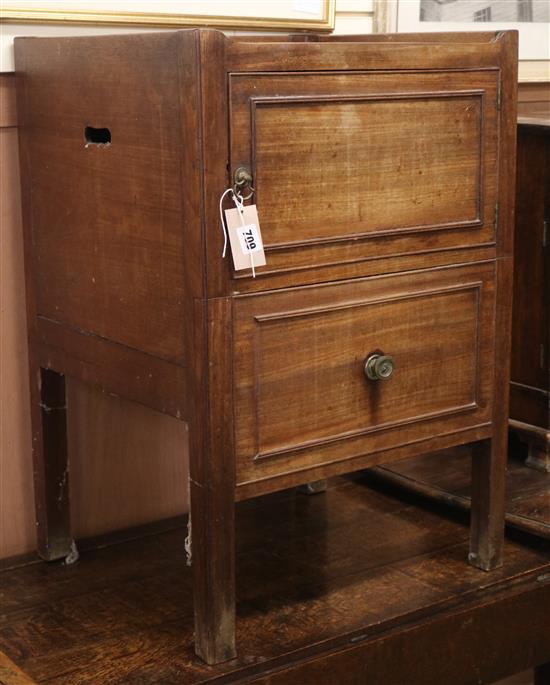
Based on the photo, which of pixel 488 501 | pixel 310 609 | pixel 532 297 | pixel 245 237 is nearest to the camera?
pixel 245 237

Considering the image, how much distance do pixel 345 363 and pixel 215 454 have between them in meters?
0.29

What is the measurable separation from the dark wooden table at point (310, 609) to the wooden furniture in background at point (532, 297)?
1.09ft

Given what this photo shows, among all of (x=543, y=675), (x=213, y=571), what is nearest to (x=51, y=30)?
(x=213, y=571)

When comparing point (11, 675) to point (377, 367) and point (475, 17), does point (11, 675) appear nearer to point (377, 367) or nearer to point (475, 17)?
point (377, 367)

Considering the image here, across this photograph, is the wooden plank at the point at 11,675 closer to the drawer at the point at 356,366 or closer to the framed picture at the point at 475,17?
the drawer at the point at 356,366

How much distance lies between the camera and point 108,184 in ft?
6.40

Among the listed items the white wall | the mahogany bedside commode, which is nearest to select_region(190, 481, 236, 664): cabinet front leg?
the mahogany bedside commode

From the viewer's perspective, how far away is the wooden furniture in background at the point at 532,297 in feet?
8.64

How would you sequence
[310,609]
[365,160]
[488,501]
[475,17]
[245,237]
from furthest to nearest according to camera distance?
[475,17] < [488,501] < [310,609] < [365,160] < [245,237]

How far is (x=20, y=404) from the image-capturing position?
2346mm

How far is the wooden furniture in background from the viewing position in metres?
2.63

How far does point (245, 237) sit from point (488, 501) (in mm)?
771

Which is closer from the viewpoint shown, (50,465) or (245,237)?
(245,237)

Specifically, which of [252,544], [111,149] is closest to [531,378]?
[252,544]
